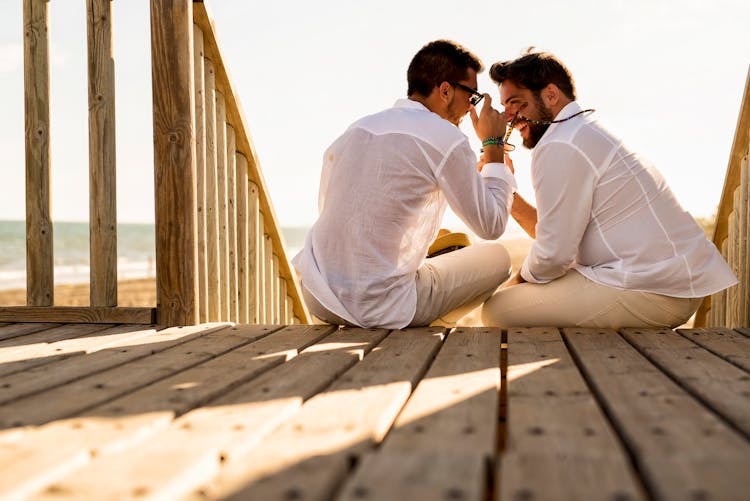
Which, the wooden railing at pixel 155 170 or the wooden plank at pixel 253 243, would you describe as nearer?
the wooden railing at pixel 155 170

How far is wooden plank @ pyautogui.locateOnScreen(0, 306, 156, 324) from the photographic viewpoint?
278cm

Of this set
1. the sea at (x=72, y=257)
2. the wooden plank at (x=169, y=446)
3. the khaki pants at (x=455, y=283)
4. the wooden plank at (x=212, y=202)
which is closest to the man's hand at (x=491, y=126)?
the khaki pants at (x=455, y=283)

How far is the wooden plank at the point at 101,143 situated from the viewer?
2.76 meters

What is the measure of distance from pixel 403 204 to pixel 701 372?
115 cm

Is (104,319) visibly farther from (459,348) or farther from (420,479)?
(420,479)

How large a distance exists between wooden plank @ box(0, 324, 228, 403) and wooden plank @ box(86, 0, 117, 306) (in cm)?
33

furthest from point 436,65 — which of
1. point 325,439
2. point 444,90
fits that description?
point 325,439

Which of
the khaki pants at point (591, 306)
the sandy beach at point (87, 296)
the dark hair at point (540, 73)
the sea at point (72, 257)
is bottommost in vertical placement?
the sandy beach at point (87, 296)

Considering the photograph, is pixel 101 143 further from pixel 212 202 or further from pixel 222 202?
pixel 222 202

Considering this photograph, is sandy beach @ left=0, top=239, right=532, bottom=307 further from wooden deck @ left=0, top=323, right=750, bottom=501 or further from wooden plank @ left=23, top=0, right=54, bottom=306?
wooden deck @ left=0, top=323, right=750, bottom=501

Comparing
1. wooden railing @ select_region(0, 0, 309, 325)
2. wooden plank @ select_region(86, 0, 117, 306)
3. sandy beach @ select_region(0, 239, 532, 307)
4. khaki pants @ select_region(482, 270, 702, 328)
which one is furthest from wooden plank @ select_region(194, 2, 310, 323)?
sandy beach @ select_region(0, 239, 532, 307)

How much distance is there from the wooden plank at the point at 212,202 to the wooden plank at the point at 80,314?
33 centimetres

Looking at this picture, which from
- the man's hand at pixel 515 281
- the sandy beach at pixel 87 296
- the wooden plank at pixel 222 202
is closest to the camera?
the man's hand at pixel 515 281

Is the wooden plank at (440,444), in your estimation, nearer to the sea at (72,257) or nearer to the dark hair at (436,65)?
the dark hair at (436,65)
